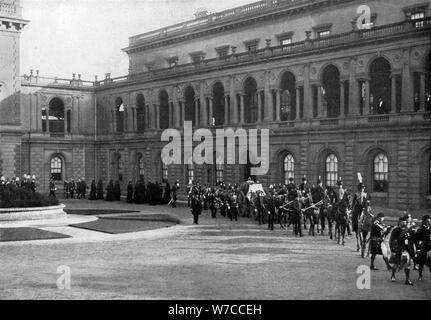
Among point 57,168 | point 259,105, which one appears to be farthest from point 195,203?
point 57,168

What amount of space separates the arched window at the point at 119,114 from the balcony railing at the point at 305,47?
6152 millimetres

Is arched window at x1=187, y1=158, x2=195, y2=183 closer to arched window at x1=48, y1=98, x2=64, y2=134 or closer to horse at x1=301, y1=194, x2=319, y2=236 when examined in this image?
arched window at x1=48, y1=98, x2=64, y2=134

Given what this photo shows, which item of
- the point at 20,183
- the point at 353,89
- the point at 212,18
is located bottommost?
the point at 20,183

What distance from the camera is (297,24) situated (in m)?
46.3

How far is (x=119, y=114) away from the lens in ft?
196

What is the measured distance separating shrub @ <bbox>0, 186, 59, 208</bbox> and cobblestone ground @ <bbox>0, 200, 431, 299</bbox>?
249 inches

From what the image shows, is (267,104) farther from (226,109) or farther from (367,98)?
(367,98)

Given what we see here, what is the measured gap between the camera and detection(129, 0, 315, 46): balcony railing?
4741 cm

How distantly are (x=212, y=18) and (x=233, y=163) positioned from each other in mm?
16128

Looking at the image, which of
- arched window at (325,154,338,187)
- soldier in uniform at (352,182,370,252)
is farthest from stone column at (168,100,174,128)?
soldier in uniform at (352,182,370,252)

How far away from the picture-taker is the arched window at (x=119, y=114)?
2302 inches

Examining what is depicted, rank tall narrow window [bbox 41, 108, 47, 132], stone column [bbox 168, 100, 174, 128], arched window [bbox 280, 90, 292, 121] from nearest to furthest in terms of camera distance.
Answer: arched window [bbox 280, 90, 292, 121] < stone column [bbox 168, 100, 174, 128] < tall narrow window [bbox 41, 108, 47, 132]

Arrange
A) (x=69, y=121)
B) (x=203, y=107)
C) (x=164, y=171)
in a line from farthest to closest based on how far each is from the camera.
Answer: (x=69, y=121)
(x=164, y=171)
(x=203, y=107)
